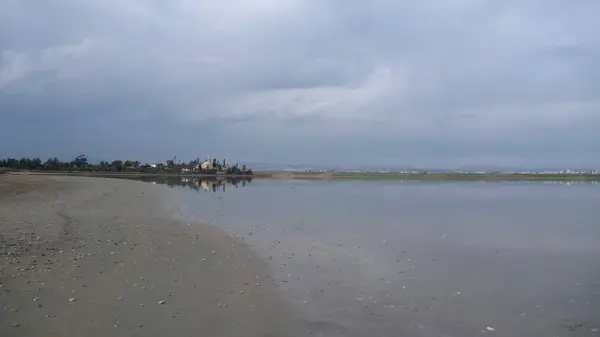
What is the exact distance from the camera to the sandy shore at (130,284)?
24.6 feet

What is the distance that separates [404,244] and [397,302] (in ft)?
24.4

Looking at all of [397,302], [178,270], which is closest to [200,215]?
[178,270]

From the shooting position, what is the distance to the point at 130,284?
9.75m

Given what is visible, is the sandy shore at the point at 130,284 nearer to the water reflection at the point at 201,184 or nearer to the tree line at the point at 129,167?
the water reflection at the point at 201,184

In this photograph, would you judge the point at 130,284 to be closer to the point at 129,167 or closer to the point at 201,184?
the point at 201,184

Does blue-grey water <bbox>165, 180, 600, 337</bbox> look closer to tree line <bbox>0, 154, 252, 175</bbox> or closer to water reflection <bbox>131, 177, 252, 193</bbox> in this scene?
water reflection <bbox>131, 177, 252, 193</bbox>

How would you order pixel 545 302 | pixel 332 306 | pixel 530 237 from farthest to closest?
pixel 530 237, pixel 545 302, pixel 332 306

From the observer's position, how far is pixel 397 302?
30.8ft

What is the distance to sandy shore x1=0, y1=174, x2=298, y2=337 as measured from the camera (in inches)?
296

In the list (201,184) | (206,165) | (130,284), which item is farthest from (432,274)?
(206,165)

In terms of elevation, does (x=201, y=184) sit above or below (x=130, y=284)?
above

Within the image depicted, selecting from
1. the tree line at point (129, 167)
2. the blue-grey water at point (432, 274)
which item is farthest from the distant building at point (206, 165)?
the blue-grey water at point (432, 274)

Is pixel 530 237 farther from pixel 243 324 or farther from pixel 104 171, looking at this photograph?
pixel 104 171

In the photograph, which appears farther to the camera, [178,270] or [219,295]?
[178,270]
